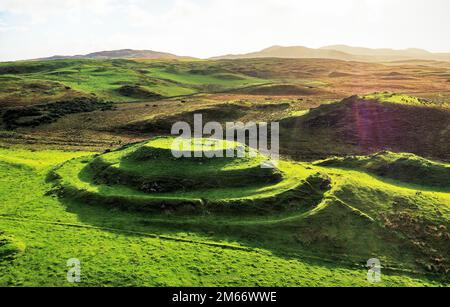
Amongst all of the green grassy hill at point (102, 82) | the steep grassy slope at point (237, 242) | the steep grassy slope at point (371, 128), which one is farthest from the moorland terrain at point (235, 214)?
the green grassy hill at point (102, 82)

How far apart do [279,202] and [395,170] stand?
33.1 ft

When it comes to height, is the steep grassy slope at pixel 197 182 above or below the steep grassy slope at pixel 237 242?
above

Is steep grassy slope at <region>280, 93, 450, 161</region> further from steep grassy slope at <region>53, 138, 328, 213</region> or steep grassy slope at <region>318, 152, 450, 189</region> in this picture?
steep grassy slope at <region>53, 138, 328, 213</region>

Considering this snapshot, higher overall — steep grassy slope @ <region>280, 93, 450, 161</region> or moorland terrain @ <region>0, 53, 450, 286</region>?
steep grassy slope @ <region>280, 93, 450, 161</region>

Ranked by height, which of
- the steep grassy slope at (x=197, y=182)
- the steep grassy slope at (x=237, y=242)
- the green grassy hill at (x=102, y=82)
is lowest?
the steep grassy slope at (x=237, y=242)

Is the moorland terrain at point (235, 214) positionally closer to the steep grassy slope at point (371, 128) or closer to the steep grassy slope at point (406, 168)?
the steep grassy slope at point (406, 168)

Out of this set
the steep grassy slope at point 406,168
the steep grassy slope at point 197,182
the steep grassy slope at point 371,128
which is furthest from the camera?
the steep grassy slope at point 371,128

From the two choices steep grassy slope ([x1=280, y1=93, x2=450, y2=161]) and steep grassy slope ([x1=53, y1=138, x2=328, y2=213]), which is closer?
steep grassy slope ([x1=53, y1=138, x2=328, y2=213])

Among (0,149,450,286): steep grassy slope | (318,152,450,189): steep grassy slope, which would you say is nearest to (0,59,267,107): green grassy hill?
(0,149,450,286): steep grassy slope

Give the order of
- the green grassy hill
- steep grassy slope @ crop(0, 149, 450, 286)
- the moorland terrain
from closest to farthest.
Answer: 1. steep grassy slope @ crop(0, 149, 450, 286)
2. the moorland terrain
3. the green grassy hill

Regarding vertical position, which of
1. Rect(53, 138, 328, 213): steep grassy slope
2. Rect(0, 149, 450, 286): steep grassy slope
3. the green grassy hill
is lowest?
Rect(0, 149, 450, 286): steep grassy slope

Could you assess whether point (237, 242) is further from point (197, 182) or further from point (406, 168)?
point (406, 168)

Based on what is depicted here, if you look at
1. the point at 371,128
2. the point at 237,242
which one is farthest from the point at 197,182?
the point at 371,128
